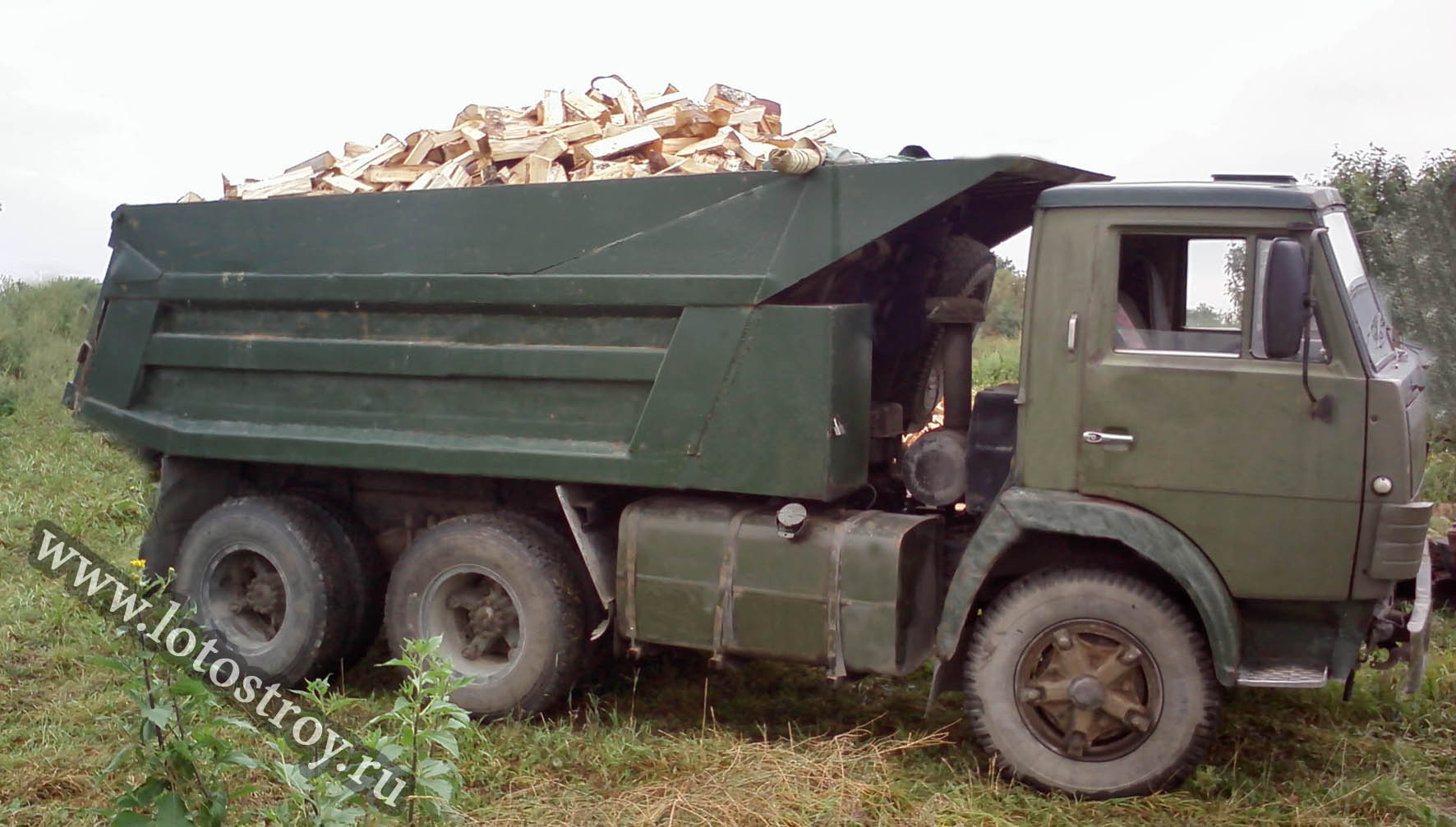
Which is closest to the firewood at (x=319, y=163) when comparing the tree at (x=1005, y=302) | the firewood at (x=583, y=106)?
the firewood at (x=583, y=106)

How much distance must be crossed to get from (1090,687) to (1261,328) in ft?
4.79

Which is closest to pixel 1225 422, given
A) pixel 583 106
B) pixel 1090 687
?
pixel 1090 687

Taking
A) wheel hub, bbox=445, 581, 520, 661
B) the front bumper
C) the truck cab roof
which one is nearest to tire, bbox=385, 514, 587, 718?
wheel hub, bbox=445, 581, 520, 661

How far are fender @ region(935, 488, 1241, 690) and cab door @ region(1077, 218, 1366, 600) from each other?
0.20 feet

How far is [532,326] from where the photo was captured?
558 centimetres

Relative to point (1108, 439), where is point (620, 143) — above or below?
above

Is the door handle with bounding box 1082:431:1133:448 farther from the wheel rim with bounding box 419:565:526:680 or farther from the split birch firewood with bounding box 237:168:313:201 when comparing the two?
the split birch firewood with bounding box 237:168:313:201

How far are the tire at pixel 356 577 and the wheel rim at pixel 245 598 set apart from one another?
32 centimetres

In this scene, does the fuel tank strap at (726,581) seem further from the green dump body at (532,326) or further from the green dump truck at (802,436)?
the green dump body at (532,326)

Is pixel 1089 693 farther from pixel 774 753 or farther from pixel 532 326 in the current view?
pixel 532 326

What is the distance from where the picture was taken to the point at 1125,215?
184 inches

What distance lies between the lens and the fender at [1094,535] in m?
4.58

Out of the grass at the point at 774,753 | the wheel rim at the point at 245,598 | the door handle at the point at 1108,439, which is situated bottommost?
the grass at the point at 774,753

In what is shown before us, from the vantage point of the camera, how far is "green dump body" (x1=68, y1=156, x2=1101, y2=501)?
5.05 meters
